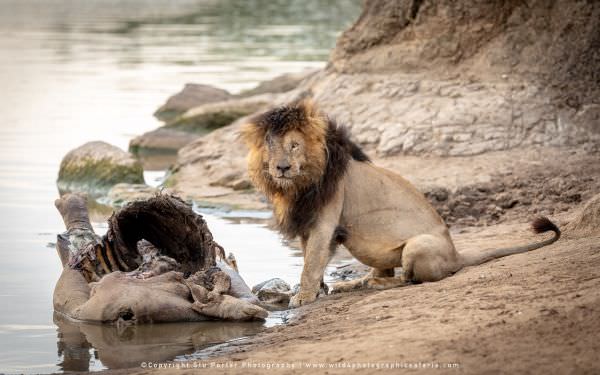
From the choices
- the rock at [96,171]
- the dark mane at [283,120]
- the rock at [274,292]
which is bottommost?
the rock at [274,292]

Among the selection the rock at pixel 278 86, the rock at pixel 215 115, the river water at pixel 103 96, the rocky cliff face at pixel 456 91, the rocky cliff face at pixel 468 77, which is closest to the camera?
the river water at pixel 103 96

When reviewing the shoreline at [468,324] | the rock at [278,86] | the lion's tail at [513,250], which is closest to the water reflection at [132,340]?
the shoreline at [468,324]

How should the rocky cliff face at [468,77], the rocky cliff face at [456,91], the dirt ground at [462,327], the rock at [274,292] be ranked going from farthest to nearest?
1. the rocky cliff face at [468,77]
2. the rocky cliff face at [456,91]
3. the rock at [274,292]
4. the dirt ground at [462,327]

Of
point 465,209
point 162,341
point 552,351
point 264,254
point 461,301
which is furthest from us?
point 465,209

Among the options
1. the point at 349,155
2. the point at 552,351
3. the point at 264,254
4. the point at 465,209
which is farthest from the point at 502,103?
the point at 552,351

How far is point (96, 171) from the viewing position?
16.5 metres

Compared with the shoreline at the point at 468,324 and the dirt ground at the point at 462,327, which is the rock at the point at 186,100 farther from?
the shoreline at the point at 468,324

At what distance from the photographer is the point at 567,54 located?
1523cm

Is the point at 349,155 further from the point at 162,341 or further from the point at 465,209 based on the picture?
the point at 465,209

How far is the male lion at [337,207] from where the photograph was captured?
9.62 meters

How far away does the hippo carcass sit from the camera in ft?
30.6

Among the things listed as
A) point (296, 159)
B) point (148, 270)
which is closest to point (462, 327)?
point (296, 159)

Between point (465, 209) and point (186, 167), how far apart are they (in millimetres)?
4945

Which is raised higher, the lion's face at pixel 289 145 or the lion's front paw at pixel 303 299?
the lion's face at pixel 289 145
